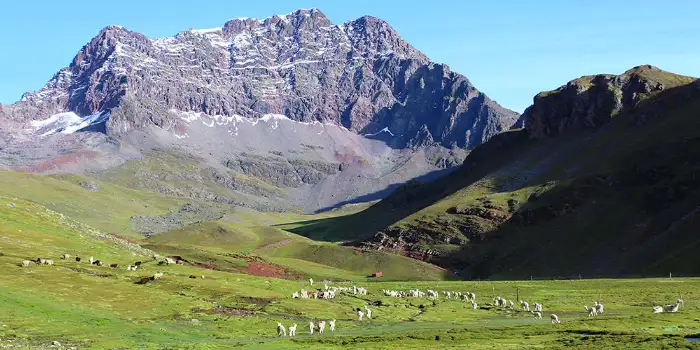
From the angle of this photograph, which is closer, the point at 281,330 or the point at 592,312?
the point at 281,330

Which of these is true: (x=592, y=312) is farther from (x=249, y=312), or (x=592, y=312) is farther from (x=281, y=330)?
(x=249, y=312)

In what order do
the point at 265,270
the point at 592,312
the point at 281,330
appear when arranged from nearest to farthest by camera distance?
the point at 281,330 < the point at 592,312 < the point at 265,270

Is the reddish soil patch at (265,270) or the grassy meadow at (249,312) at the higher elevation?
the reddish soil patch at (265,270)

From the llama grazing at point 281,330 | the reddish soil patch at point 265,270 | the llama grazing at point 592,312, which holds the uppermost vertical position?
the reddish soil patch at point 265,270

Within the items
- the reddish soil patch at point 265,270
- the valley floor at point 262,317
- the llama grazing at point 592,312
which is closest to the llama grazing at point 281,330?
the valley floor at point 262,317

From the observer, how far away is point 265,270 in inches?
6334

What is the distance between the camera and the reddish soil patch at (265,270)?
509 ft

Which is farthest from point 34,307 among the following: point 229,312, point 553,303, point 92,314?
point 553,303

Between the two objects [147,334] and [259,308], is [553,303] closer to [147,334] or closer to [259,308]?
[259,308]

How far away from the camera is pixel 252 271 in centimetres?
15488

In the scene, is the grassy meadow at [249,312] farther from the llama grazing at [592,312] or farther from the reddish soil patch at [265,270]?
the reddish soil patch at [265,270]

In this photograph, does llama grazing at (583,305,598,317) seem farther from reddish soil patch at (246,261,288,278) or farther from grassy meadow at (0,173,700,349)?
reddish soil patch at (246,261,288,278)

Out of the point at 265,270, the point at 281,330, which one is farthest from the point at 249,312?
the point at 265,270

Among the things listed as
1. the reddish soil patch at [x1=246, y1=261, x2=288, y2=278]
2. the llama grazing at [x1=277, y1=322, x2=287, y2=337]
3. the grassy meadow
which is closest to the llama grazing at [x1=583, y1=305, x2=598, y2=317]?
the grassy meadow
